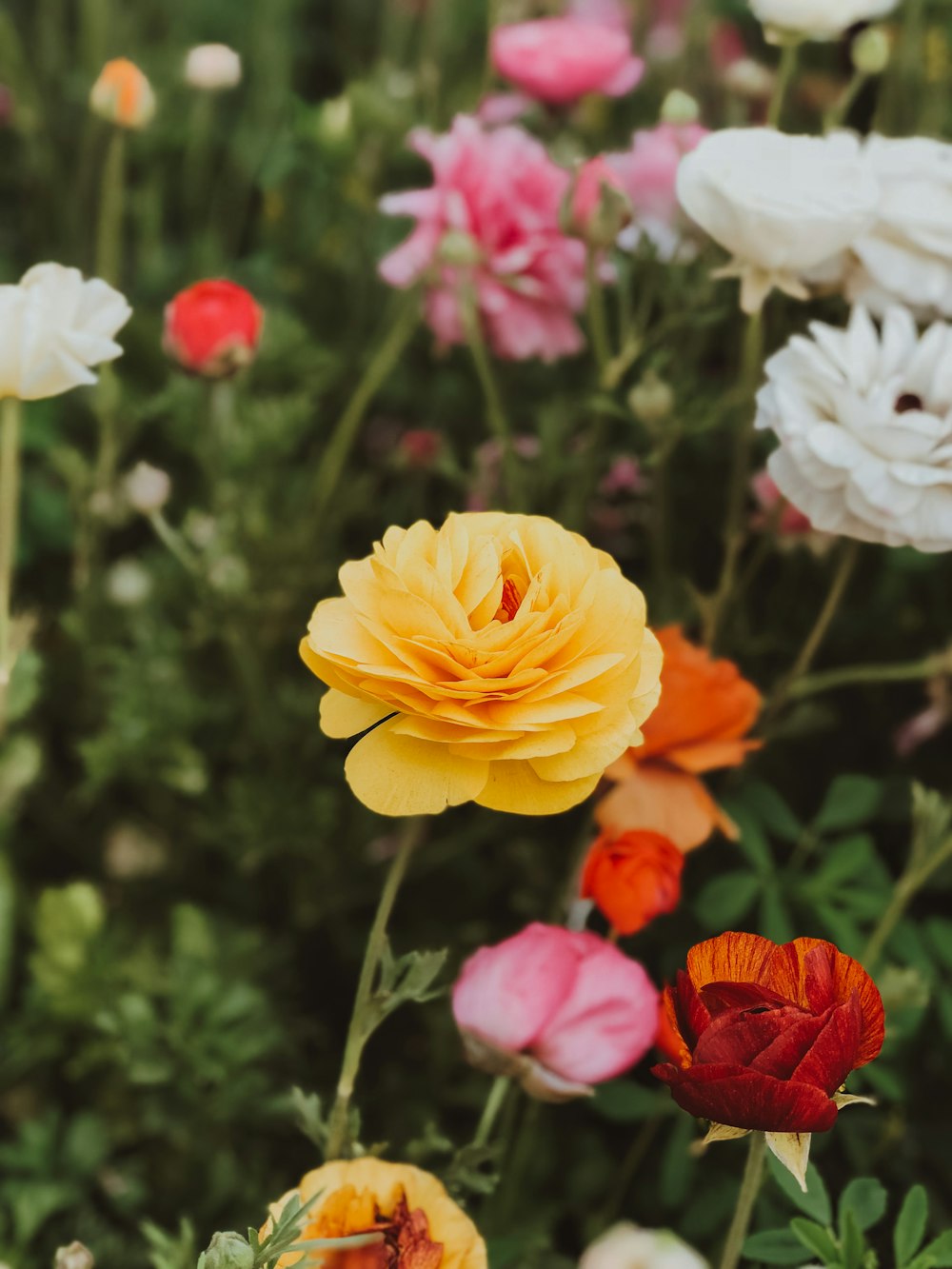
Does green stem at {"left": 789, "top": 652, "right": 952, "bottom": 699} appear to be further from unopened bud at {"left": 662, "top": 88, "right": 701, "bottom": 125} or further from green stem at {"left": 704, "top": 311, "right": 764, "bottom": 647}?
unopened bud at {"left": 662, "top": 88, "right": 701, "bottom": 125}

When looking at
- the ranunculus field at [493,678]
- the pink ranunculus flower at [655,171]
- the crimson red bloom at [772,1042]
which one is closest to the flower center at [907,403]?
the ranunculus field at [493,678]

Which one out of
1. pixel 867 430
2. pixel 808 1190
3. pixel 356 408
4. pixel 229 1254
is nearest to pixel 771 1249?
pixel 808 1190

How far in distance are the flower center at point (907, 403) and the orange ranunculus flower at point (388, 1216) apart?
432 millimetres

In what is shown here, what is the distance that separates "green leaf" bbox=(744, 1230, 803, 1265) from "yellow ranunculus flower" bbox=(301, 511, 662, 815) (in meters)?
0.23

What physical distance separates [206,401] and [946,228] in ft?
1.61

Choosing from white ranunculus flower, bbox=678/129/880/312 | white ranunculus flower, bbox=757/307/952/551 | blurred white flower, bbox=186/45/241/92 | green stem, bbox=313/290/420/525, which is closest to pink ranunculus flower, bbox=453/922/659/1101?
white ranunculus flower, bbox=757/307/952/551

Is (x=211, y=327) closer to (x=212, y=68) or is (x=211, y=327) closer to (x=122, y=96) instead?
(x=122, y=96)

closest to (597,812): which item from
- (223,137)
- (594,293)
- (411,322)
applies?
(594,293)

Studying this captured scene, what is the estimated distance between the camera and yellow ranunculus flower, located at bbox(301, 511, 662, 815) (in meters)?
0.44

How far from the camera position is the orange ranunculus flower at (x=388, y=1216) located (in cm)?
46

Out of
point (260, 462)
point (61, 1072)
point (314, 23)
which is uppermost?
point (314, 23)

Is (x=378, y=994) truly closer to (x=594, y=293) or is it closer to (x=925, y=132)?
(x=594, y=293)

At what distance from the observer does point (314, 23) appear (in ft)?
5.61

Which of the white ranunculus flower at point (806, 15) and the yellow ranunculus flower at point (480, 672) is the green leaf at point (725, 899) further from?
the white ranunculus flower at point (806, 15)
